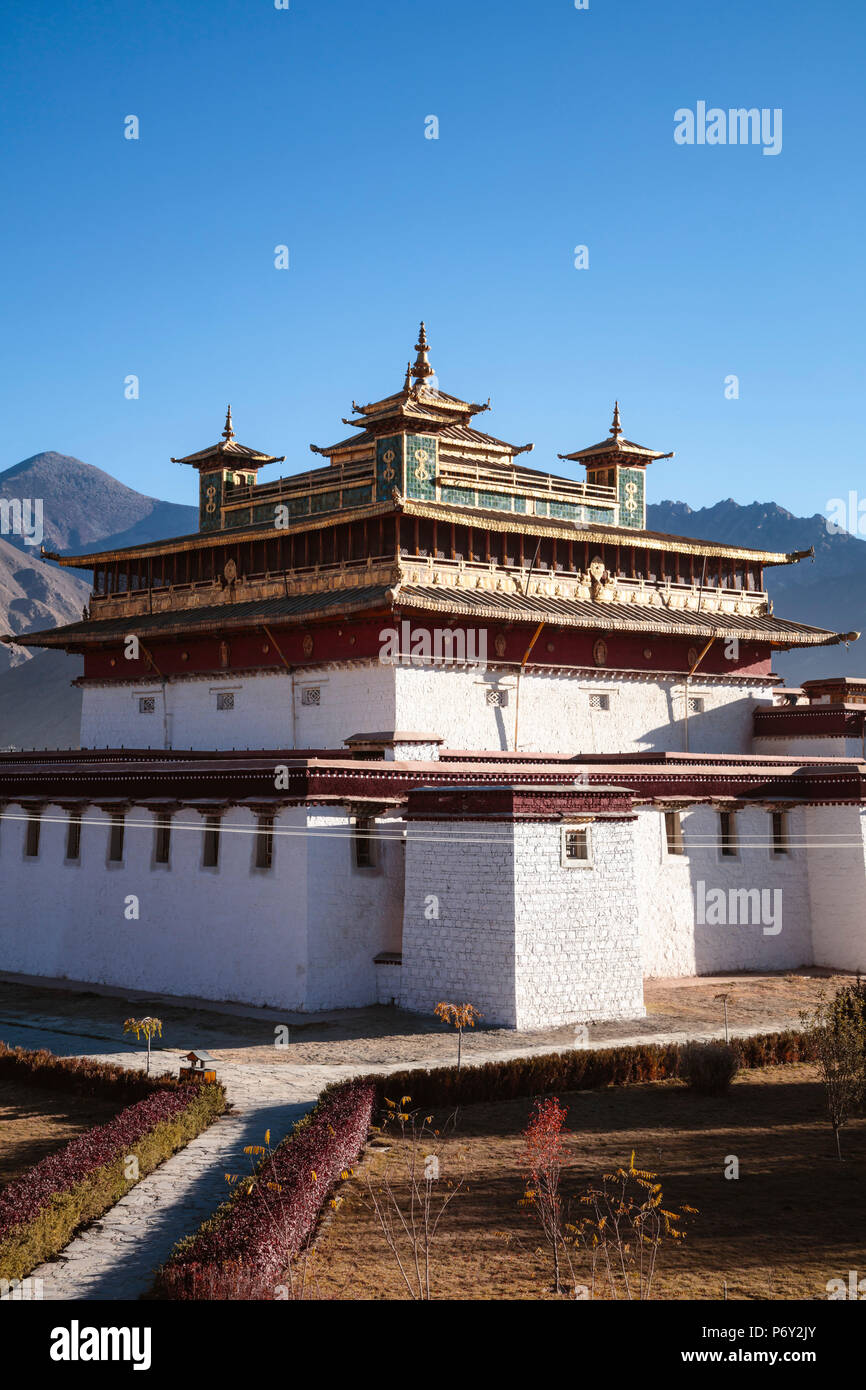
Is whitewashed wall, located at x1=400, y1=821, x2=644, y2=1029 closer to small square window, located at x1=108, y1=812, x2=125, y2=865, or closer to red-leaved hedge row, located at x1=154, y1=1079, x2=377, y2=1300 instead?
red-leaved hedge row, located at x1=154, y1=1079, x2=377, y2=1300

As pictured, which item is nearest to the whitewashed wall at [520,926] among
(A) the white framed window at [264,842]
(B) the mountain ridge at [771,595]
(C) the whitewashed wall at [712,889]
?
(A) the white framed window at [264,842]

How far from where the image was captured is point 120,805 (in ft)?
86.3

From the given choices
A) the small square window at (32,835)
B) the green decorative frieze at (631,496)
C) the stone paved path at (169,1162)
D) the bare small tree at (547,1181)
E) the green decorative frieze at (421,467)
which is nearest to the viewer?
the stone paved path at (169,1162)

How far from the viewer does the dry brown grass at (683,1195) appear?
447 inches

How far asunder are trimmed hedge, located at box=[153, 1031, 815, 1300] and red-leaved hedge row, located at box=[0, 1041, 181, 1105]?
2982mm

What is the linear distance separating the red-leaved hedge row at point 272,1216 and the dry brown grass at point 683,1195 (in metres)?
0.34

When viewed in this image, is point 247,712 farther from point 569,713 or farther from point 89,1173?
point 89,1173

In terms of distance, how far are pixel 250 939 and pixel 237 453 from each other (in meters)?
19.2

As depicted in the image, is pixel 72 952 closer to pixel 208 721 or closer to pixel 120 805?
pixel 120 805

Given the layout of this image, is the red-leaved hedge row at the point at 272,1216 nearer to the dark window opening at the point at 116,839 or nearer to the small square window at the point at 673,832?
the dark window opening at the point at 116,839

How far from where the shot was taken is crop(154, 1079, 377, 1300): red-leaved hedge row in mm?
10102

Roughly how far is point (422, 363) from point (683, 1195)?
29.5m

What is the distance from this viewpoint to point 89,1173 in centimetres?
1326

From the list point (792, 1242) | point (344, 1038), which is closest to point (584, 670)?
point (344, 1038)
